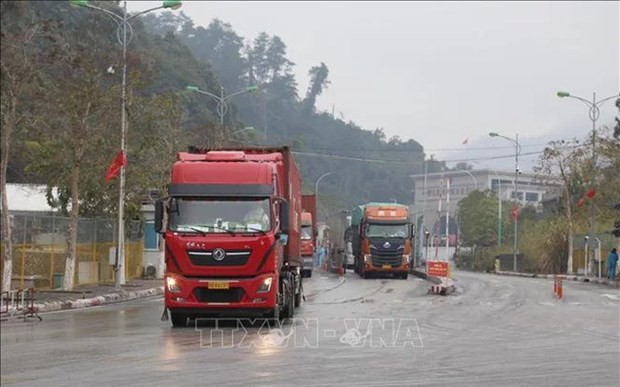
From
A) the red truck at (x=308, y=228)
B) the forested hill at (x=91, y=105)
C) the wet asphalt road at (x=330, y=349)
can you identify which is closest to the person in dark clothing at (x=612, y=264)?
the red truck at (x=308, y=228)

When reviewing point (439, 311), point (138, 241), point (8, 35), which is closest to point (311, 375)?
point (439, 311)

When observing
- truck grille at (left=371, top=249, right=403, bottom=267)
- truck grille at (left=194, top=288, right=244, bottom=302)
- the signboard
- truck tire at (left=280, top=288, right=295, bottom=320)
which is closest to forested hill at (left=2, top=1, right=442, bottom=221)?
truck grille at (left=194, top=288, right=244, bottom=302)

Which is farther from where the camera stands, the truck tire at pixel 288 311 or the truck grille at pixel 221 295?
the truck tire at pixel 288 311

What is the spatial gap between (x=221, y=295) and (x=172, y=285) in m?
0.98

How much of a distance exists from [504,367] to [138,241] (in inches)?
1292

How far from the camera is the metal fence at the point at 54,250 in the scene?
31.8 metres

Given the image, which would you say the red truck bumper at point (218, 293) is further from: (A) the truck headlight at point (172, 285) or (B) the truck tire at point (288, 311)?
(B) the truck tire at point (288, 311)

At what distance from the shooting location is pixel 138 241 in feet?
150

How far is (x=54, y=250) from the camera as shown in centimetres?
3406

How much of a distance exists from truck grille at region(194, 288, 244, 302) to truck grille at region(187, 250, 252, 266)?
0.57m

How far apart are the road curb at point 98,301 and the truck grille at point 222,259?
6609 mm

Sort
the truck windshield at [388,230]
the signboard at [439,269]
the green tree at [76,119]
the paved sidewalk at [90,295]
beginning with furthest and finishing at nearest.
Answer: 1. the truck windshield at [388,230]
2. the signboard at [439,269]
3. the green tree at [76,119]
4. the paved sidewalk at [90,295]

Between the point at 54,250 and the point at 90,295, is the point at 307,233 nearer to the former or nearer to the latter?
the point at 54,250

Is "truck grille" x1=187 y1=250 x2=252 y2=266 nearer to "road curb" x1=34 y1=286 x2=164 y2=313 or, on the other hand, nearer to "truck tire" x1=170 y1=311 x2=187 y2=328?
"truck tire" x1=170 y1=311 x2=187 y2=328
